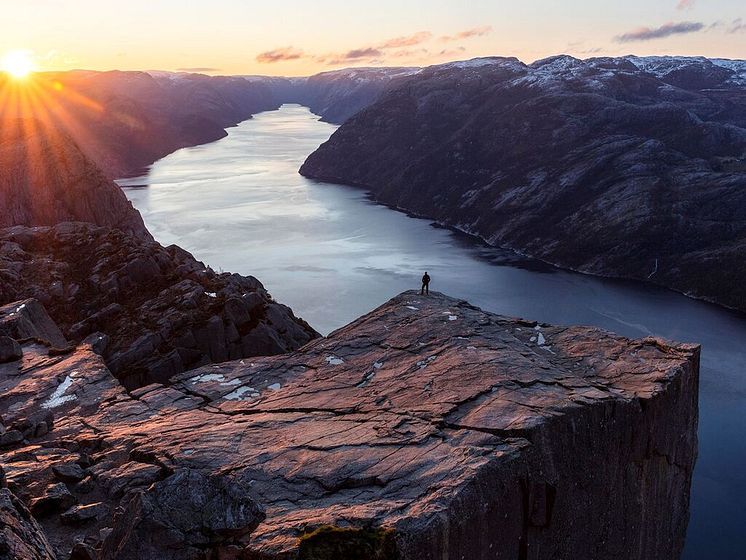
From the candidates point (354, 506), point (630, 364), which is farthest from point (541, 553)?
point (630, 364)

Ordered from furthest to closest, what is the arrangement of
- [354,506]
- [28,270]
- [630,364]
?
1. [28,270]
2. [630,364]
3. [354,506]

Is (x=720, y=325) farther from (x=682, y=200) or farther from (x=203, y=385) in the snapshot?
(x=203, y=385)

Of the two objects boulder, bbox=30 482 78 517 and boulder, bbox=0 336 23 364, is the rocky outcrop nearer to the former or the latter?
boulder, bbox=0 336 23 364

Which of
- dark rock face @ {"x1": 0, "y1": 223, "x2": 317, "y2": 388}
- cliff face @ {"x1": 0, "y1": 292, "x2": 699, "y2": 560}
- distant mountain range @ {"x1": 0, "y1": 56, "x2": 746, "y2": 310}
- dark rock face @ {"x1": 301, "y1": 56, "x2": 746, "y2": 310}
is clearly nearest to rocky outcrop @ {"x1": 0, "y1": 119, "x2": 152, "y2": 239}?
distant mountain range @ {"x1": 0, "y1": 56, "x2": 746, "y2": 310}

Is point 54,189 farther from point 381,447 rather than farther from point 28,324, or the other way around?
point 381,447

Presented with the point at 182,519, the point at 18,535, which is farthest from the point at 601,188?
the point at 18,535

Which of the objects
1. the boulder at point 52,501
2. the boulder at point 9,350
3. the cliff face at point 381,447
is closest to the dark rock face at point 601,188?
the cliff face at point 381,447
